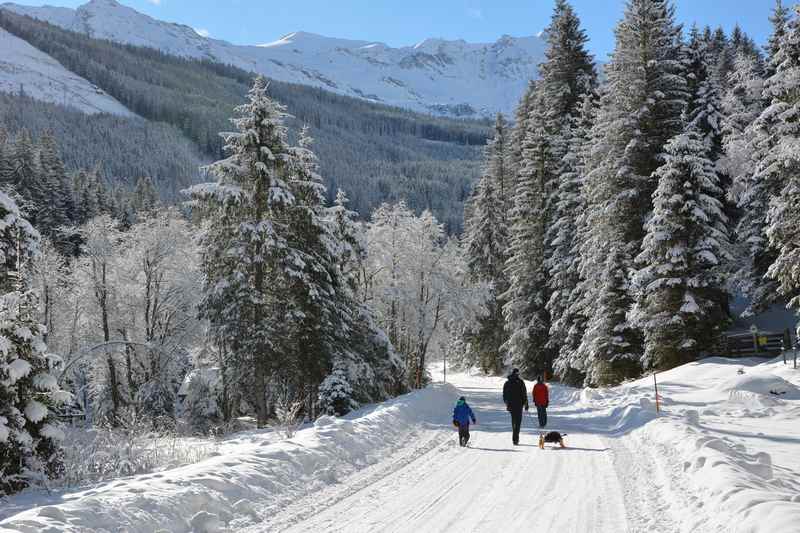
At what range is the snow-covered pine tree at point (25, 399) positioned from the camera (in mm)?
10054

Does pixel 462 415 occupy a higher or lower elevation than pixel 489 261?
lower

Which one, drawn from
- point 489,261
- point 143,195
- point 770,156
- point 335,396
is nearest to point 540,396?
point 335,396

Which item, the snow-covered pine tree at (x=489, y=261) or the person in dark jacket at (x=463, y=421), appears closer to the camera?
the person in dark jacket at (x=463, y=421)

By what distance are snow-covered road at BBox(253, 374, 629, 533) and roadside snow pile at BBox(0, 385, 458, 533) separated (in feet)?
1.82

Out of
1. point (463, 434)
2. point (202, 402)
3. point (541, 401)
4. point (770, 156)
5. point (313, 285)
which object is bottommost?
point (202, 402)

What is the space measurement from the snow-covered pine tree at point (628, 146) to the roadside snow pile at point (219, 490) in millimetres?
16943

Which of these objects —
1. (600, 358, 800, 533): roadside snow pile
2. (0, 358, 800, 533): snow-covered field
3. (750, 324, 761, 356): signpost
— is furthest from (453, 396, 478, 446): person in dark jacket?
(750, 324, 761, 356): signpost

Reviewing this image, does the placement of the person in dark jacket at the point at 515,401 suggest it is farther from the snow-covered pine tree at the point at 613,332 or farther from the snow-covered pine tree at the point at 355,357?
the snow-covered pine tree at the point at 613,332

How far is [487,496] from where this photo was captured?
905 centimetres

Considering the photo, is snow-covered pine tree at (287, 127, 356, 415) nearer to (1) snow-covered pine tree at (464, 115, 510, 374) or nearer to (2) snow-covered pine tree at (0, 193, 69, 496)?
(2) snow-covered pine tree at (0, 193, 69, 496)

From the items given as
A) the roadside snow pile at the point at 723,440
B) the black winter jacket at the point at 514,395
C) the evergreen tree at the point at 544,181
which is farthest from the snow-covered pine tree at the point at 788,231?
the evergreen tree at the point at 544,181

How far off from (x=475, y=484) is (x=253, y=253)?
49.8ft

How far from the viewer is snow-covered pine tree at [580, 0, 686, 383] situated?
27.0 metres

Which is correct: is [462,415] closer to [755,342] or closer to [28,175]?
[755,342]
